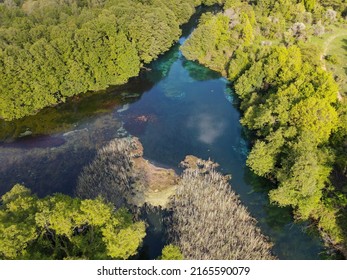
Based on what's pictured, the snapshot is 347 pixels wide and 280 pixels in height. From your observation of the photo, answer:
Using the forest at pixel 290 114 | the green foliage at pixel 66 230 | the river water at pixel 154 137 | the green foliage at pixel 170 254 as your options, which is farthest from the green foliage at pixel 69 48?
→ the green foliage at pixel 170 254

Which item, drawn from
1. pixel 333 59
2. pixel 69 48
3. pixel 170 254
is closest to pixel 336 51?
pixel 333 59

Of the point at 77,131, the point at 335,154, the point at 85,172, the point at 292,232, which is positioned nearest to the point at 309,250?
the point at 292,232

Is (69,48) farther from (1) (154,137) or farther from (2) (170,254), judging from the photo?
(2) (170,254)

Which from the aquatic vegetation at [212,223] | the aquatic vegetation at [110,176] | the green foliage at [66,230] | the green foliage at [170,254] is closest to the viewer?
the green foliage at [170,254]

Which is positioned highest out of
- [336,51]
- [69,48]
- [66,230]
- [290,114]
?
[69,48]

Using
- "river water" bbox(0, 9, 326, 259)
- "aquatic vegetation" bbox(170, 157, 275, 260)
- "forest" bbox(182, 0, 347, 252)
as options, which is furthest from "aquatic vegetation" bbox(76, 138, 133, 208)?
"forest" bbox(182, 0, 347, 252)

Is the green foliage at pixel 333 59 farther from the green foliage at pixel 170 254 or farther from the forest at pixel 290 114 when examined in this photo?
the green foliage at pixel 170 254

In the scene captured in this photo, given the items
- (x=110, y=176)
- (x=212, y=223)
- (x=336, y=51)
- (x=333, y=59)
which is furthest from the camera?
(x=336, y=51)
